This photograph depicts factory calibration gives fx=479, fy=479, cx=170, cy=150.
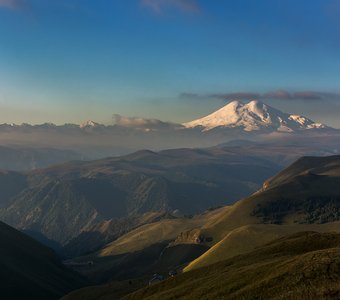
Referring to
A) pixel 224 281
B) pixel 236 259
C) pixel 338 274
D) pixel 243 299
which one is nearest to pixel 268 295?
pixel 243 299

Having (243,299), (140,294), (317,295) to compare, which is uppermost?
(317,295)

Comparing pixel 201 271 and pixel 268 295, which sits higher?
pixel 268 295

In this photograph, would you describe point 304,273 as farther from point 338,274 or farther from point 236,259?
point 236,259

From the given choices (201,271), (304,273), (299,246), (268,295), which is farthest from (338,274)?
(201,271)

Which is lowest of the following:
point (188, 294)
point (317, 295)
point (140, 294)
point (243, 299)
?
point (140, 294)

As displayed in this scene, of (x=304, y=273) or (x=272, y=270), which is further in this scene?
(x=272, y=270)

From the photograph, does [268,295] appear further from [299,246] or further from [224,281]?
[299,246]

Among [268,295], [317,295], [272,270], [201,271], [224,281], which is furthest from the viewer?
[201,271]

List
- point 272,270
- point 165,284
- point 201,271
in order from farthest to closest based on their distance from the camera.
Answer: point 201,271, point 165,284, point 272,270

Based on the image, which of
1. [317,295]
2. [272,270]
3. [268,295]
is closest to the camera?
[317,295]
